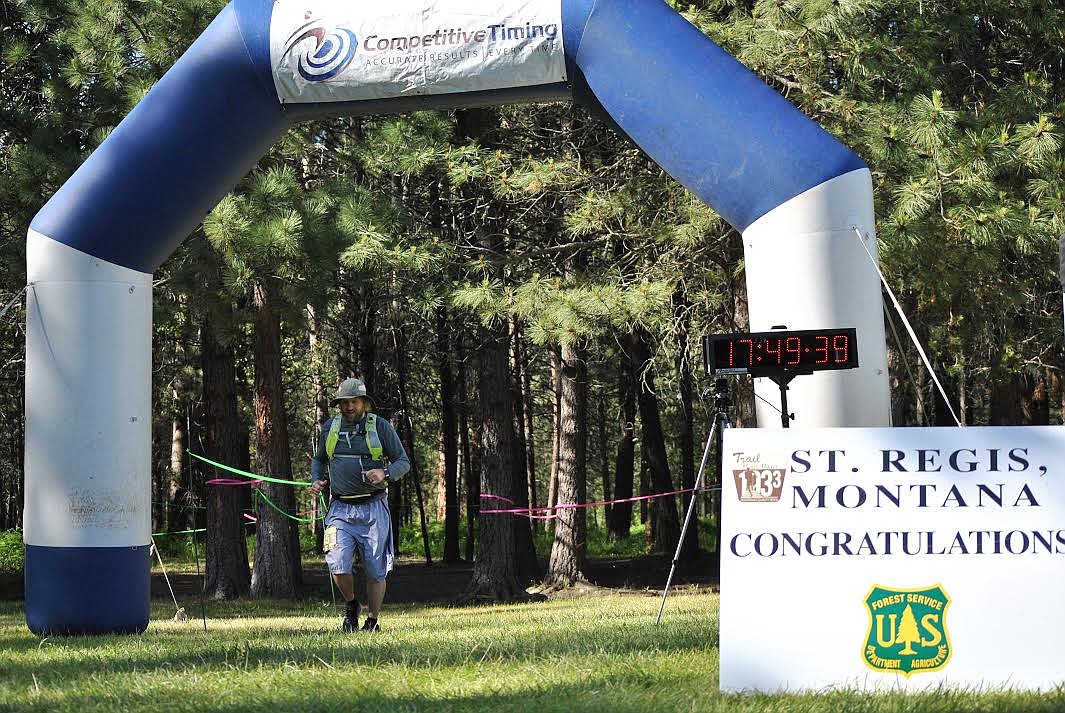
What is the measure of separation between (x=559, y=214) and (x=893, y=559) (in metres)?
9.89

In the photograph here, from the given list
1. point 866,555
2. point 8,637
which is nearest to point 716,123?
point 866,555

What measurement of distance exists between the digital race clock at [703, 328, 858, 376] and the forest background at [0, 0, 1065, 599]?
85 centimetres

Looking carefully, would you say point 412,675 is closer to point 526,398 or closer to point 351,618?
point 351,618

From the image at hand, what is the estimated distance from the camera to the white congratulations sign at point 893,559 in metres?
5.40

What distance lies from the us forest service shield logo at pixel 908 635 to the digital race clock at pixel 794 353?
1679mm

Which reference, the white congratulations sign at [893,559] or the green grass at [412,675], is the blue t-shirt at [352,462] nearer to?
the green grass at [412,675]

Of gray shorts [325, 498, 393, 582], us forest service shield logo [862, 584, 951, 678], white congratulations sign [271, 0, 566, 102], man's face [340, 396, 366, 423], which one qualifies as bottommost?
us forest service shield logo [862, 584, 951, 678]

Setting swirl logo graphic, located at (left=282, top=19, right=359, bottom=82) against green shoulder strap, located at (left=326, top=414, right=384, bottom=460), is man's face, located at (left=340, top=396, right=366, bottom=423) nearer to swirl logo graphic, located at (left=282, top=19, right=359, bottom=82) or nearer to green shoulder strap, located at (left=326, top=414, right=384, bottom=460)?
green shoulder strap, located at (left=326, top=414, right=384, bottom=460)

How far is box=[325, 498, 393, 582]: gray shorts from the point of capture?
8.56 metres

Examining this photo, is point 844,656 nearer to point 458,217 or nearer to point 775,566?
point 775,566

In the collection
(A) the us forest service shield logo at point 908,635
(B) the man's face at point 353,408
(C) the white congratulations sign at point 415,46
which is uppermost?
(C) the white congratulations sign at point 415,46

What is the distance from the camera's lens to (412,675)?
587 cm

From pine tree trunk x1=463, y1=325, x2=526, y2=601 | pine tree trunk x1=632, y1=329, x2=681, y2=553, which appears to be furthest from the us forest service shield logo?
pine tree trunk x1=632, y1=329, x2=681, y2=553

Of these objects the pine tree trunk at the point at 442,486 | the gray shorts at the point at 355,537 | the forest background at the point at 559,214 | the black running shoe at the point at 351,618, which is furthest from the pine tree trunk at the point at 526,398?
the black running shoe at the point at 351,618
